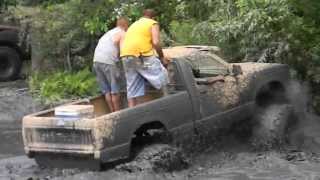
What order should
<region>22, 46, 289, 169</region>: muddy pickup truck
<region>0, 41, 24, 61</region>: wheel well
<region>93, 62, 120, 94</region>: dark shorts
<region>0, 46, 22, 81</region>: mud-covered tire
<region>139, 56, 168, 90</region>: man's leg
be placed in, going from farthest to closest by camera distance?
<region>0, 41, 24, 61</region>: wheel well < <region>0, 46, 22, 81</region>: mud-covered tire < <region>93, 62, 120, 94</region>: dark shorts < <region>139, 56, 168, 90</region>: man's leg < <region>22, 46, 289, 169</region>: muddy pickup truck

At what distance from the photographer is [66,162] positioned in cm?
941

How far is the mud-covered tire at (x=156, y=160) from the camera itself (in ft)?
30.7

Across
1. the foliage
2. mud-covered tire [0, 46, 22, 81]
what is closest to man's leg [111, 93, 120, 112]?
the foliage

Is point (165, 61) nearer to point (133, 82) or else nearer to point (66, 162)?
point (133, 82)

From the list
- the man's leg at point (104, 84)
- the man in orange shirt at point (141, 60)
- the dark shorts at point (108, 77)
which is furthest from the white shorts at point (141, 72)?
the man's leg at point (104, 84)

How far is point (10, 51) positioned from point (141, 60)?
1036cm

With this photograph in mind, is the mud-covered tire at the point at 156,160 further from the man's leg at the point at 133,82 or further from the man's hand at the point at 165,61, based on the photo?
the man's hand at the point at 165,61

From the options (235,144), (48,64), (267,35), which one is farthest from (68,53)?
(235,144)

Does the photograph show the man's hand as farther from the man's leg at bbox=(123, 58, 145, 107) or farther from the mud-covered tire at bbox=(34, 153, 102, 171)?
the mud-covered tire at bbox=(34, 153, 102, 171)

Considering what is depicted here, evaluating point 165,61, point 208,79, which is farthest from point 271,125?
point 165,61

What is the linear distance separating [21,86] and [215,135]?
357 inches

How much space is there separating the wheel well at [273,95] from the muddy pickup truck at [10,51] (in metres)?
9.62

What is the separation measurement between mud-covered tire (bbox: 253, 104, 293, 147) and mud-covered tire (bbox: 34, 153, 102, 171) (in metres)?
2.84

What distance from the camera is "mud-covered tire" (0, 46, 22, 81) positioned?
19547mm
